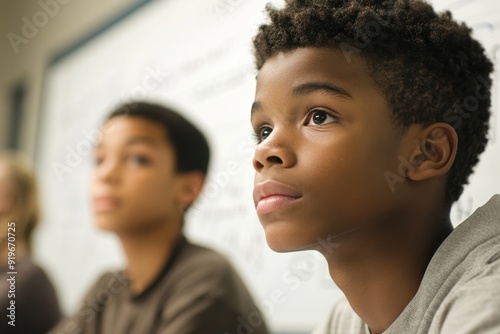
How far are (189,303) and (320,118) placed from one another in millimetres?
344

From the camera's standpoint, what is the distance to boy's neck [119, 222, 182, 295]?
802mm

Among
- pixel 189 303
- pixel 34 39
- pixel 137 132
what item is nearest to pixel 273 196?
pixel 189 303

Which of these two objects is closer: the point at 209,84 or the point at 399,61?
the point at 399,61

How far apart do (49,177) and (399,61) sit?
138cm

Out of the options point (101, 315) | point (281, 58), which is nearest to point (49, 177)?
point (101, 315)

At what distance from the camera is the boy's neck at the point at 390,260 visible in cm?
47

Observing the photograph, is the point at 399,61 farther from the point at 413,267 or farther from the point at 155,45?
the point at 155,45

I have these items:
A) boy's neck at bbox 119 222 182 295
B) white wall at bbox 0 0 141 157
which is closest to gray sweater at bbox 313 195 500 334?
boy's neck at bbox 119 222 182 295

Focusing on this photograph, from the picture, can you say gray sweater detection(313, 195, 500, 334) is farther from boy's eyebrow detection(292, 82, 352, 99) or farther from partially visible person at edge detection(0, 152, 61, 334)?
partially visible person at edge detection(0, 152, 61, 334)

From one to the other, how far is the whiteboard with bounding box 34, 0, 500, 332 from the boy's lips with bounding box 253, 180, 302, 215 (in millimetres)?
172

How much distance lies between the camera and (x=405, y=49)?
480 mm

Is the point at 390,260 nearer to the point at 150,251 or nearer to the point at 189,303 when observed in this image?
Answer: the point at 189,303

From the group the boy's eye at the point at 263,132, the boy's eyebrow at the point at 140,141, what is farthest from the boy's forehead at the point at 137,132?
the boy's eye at the point at 263,132

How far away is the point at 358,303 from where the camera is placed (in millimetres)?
500
